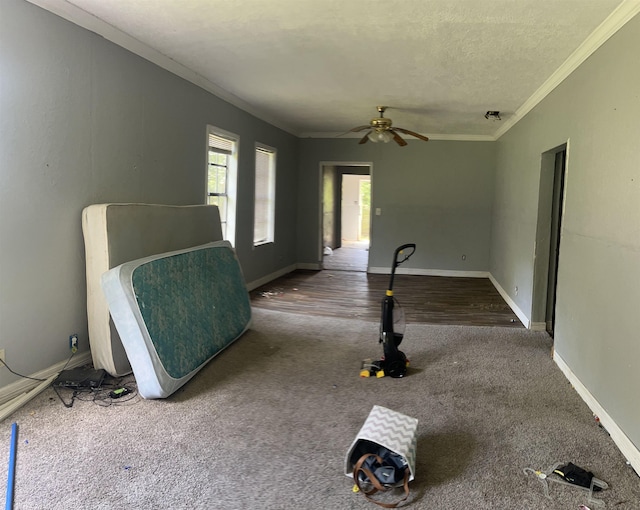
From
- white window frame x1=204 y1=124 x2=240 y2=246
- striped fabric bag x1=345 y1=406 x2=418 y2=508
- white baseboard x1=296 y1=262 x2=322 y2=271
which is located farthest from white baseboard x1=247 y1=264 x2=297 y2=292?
striped fabric bag x1=345 y1=406 x2=418 y2=508

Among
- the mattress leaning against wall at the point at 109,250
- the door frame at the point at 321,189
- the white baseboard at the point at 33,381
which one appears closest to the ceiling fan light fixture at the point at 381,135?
the door frame at the point at 321,189

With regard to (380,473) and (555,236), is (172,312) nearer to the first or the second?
(380,473)

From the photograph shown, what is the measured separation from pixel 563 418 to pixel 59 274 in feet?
10.9

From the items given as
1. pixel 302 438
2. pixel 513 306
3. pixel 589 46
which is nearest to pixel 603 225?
pixel 589 46

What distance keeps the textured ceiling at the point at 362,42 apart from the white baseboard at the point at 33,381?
89.5 inches

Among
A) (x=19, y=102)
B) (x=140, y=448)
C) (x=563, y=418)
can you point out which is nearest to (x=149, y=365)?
(x=140, y=448)

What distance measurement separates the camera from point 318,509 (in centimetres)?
191

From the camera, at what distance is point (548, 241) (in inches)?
184

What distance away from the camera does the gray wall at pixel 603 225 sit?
2.44 metres

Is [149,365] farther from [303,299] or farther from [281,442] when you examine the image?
[303,299]

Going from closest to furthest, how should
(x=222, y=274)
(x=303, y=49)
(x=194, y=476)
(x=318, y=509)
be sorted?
(x=318, y=509) < (x=194, y=476) < (x=303, y=49) < (x=222, y=274)

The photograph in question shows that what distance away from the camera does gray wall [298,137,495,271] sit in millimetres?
7918

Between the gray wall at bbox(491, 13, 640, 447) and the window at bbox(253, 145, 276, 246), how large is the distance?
12.3 feet

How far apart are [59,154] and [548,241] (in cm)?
438
